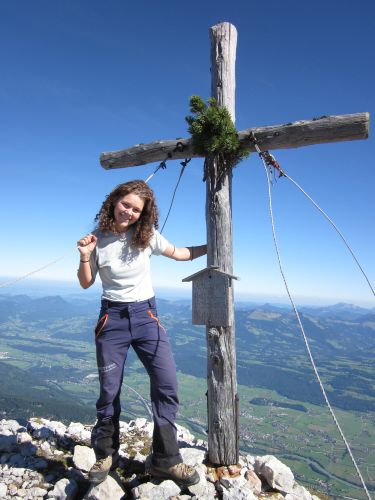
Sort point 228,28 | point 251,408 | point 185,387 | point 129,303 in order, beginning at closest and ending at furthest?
point 129,303, point 228,28, point 251,408, point 185,387

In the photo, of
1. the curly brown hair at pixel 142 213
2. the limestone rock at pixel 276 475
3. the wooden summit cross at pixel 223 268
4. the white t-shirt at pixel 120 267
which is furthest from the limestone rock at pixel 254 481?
the curly brown hair at pixel 142 213

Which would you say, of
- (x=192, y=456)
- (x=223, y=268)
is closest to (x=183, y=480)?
(x=192, y=456)

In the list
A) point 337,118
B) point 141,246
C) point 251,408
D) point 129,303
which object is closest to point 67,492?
point 129,303

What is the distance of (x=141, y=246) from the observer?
449 cm

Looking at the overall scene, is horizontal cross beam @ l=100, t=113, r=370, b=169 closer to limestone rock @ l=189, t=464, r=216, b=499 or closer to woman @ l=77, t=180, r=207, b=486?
woman @ l=77, t=180, r=207, b=486

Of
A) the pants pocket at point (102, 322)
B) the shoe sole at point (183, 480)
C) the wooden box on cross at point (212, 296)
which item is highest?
the wooden box on cross at point (212, 296)

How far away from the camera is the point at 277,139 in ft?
16.2

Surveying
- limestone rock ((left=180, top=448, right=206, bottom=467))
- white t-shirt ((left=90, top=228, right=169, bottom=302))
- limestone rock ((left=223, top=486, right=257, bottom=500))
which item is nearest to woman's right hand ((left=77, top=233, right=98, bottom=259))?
white t-shirt ((left=90, top=228, right=169, bottom=302))

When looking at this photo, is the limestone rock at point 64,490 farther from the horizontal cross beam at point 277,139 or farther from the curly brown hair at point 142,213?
the horizontal cross beam at point 277,139

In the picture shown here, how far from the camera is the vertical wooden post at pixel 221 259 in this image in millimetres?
4836

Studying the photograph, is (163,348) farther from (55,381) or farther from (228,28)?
(55,381)

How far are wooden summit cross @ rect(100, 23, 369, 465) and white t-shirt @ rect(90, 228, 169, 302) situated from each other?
35.8 inches

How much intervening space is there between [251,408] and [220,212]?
576 feet

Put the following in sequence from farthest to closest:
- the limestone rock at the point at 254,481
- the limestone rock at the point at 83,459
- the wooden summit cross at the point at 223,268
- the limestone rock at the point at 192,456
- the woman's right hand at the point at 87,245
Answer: the limestone rock at the point at 83,459 → the limestone rock at the point at 192,456 → the wooden summit cross at the point at 223,268 → the limestone rock at the point at 254,481 → the woman's right hand at the point at 87,245
